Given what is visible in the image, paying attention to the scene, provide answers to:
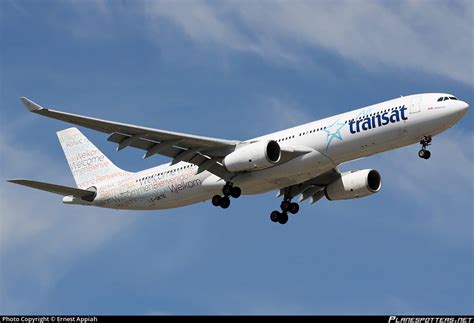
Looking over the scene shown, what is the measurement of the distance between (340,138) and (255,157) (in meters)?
4.13

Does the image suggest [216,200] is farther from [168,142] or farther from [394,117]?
[394,117]

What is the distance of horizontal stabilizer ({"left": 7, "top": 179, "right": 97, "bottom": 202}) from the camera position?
1945 inches

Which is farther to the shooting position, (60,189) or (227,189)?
(60,189)

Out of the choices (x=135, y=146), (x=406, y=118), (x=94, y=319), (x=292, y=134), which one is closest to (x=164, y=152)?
(x=135, y=146)

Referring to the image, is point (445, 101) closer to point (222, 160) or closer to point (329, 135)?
point (329, 135)

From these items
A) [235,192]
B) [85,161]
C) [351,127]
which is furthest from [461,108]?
[85,161]

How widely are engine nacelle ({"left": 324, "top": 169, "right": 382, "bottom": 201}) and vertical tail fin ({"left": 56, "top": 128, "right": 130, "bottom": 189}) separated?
38.5 feet

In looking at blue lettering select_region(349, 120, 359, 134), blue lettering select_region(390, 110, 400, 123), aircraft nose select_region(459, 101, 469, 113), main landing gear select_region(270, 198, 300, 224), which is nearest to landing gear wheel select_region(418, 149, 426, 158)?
blue lettering select_region(390, 110, 400, 123)

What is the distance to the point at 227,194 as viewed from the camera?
50219 mm

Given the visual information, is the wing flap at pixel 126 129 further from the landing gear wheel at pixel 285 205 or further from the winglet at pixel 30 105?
the landing gear wheel at pixel 285 205

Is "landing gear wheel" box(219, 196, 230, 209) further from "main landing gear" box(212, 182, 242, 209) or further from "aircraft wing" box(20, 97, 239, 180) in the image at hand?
"aircraft wing" box(20, 97, 239, 180)

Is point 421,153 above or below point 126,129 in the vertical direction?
below

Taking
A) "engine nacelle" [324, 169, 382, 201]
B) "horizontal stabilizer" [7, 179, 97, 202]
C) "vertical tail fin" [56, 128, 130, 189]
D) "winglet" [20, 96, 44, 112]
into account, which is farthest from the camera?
"vertical tail fin" [56, 128, 130, 189]

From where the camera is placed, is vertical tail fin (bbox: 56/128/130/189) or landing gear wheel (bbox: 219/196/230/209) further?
vertical tail fin (bbox: 56/128/130/189)
